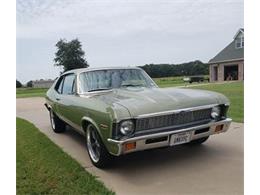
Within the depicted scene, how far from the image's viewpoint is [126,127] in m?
3.24

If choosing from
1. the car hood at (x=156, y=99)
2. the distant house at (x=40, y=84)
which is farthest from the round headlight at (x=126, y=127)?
the distant house at (x=40, y=84)

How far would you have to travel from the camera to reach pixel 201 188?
3041mm

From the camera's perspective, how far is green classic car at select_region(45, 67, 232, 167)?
3.24m

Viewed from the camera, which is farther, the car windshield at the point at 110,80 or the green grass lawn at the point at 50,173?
the car windshield at the point at 110,80

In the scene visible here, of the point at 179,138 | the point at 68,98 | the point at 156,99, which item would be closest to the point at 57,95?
the point at 68,98

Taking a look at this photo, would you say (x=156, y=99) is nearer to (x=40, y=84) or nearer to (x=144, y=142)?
(x=144, y=142)

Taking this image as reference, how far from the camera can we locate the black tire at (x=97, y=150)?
12.0 ft

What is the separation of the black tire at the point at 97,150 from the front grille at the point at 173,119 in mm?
591

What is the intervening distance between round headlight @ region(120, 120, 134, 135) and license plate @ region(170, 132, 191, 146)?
0.48 m

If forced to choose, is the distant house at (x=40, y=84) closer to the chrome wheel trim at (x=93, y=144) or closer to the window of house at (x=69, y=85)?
the window of house at (x=69, y=85)
